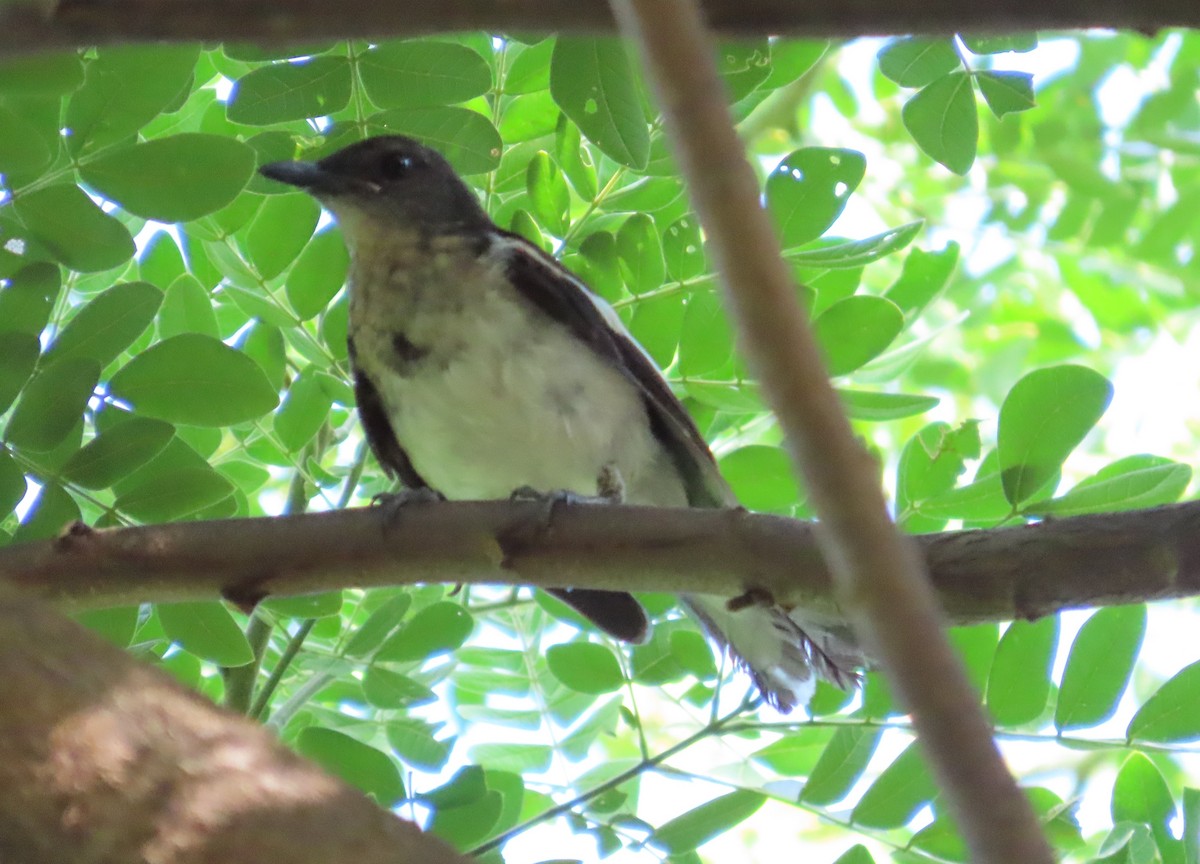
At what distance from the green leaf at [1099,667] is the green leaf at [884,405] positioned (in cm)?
58

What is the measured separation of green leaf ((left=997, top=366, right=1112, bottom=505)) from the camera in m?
2.36

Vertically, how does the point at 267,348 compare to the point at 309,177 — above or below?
below

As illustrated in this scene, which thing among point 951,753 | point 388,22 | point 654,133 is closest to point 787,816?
point 654,133

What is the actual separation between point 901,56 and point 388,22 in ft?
4.11

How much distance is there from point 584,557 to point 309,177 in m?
1.24

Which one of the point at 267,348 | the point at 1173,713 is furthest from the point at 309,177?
the point at 1173,713

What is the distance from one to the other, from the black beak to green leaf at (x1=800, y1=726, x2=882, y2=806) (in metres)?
1.61

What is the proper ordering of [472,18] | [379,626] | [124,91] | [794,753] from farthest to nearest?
[794,753], [379,626], [124,91], [472,18]

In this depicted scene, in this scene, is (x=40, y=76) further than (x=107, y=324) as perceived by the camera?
No

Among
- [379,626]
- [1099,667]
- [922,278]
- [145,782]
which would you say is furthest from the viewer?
[922,278]

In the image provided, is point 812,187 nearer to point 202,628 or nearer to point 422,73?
point 422,73

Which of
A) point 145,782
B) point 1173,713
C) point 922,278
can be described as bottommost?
point 145,782

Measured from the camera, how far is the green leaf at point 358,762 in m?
2.49

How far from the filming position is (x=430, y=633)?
2.69 metres
